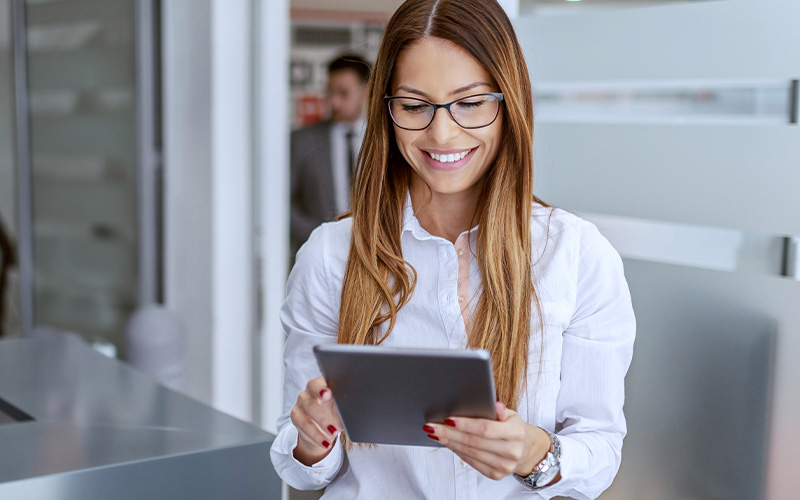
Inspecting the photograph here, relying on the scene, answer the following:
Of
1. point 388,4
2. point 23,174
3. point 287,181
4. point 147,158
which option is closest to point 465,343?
point 388,4

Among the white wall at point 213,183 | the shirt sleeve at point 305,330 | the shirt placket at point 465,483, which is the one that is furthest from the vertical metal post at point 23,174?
the shirt placket at point 465,483

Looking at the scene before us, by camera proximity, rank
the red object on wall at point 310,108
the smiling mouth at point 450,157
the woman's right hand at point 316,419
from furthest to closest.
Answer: the red object on wall at point 310,108
the smiling mouth at point 450,157
the woman's right hand at point 316,419

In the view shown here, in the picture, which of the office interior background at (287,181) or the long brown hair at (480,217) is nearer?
the long brown hair at (480,217)

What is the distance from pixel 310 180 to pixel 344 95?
0.36 m

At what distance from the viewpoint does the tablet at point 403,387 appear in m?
0.94

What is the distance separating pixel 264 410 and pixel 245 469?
186cm

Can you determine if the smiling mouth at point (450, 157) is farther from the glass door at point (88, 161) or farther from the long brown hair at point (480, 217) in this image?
the glass door at point (88, 161)

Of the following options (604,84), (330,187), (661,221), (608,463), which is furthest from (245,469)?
(330,187)

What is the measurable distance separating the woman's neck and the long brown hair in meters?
0.04

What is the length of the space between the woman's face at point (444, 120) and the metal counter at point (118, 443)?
1.97 feet

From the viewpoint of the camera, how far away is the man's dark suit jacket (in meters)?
3.12

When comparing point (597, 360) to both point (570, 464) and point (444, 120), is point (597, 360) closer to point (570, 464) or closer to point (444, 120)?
point (570, 464)

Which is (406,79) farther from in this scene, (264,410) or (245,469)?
(264,410)

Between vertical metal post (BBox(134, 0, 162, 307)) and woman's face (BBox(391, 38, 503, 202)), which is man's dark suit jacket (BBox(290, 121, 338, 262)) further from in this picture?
woman's face (BBox(391, 38, 503, 202))
